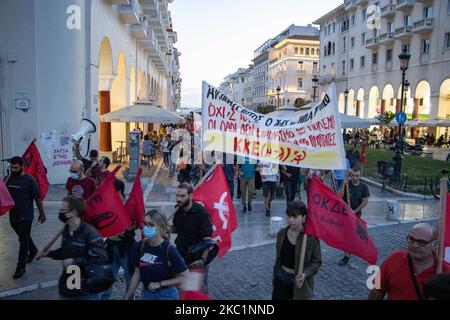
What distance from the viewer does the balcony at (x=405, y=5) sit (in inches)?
1793

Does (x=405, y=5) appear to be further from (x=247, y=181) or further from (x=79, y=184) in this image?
(x=79, y=184)

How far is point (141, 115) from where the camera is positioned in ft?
57.3

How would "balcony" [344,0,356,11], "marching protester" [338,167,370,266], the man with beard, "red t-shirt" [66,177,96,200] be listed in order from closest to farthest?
the man with beard < "red t-shirt" [66,177,96,200] < "marching protester" [338,167,370,266] < "balcony" [344,0,356,11]

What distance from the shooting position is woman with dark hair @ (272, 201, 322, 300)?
4488 millimetres

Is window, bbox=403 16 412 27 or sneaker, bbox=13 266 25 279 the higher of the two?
window, bbox=403 16 412 27

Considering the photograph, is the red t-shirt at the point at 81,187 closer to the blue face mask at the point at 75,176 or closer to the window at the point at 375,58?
the blue face mask at the point at 75,176

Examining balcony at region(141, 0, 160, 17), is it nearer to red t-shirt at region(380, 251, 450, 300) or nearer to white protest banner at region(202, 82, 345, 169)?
white protest banner at region(202, 82, 345, 169)

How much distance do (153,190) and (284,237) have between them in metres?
10.7

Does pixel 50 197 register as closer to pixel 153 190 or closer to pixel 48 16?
pixel 153 190

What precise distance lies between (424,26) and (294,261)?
44.2 meters

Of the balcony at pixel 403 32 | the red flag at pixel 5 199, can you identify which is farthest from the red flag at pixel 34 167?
the balcony at pixel 403 32

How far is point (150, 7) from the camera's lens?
30562 millimetres

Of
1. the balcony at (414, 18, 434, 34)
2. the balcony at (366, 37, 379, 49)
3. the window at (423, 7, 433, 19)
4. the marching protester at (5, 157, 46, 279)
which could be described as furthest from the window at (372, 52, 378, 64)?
the marching protester at (5, 157, 46, 279)

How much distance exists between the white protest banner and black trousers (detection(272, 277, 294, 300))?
2229 mm
